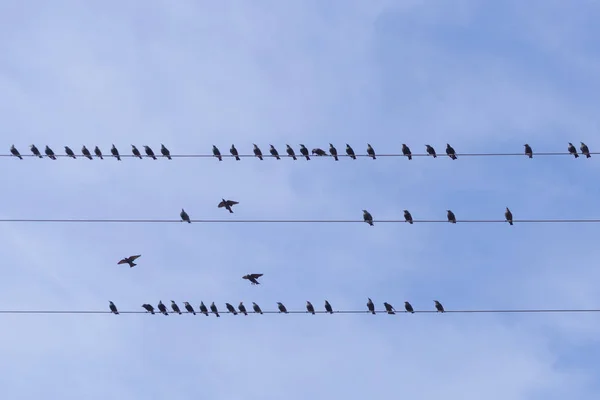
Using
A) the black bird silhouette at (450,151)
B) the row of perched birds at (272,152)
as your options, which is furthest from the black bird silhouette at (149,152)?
the black bird silhouette at (450,151)

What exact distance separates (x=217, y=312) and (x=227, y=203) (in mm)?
4057

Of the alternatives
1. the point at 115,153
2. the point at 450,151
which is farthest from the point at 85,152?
the point at 450,151

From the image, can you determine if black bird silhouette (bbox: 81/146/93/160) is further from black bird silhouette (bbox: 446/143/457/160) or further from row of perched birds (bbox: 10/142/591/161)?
black bird silhouette (bbox: 446/143/457/160)

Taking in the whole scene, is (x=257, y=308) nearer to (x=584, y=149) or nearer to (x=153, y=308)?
(x=153, y=308)

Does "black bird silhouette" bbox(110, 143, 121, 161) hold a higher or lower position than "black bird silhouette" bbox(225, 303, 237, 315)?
higher

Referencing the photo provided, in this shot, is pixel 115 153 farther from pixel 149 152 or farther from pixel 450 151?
pixel 450 151

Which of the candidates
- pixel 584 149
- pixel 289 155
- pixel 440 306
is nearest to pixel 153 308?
pixel 289 155

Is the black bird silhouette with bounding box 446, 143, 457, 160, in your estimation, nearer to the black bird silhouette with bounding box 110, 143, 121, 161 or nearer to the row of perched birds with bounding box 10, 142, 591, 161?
the row of perched birds with bounding box 10, 142, 591, 161

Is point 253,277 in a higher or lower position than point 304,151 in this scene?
lower

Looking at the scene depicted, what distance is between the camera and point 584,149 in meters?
44.9

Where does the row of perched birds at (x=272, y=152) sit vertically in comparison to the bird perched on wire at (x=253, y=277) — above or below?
above

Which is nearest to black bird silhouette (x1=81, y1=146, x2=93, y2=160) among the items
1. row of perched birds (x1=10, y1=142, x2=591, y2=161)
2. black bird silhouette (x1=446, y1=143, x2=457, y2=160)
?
row of perched birds (x1=10, y1=142, x2=591, y2=161)

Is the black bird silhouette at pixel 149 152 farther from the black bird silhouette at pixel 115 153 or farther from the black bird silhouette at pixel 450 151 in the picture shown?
the black bird silhouette at pixel 450 151

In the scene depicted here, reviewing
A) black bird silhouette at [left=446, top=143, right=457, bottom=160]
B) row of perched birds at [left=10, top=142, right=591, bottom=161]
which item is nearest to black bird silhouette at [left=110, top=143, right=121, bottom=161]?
row of perched birds at [left=10, top=142, right=591, bottom=161]
